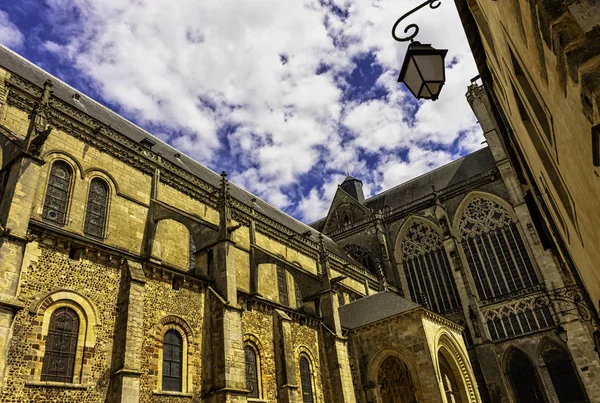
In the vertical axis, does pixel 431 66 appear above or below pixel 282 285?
below

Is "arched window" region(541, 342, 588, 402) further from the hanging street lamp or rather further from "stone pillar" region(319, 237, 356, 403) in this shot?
the hanging street lamp

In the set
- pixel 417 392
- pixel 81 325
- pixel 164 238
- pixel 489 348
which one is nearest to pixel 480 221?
pixel 489 348

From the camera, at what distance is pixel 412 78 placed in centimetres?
468

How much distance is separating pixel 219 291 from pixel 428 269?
19.5 m

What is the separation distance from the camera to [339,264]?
23719 millimetres

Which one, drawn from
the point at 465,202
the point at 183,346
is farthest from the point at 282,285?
the point at 465,202

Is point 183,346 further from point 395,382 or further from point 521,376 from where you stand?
point 521,376

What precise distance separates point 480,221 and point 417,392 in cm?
1500

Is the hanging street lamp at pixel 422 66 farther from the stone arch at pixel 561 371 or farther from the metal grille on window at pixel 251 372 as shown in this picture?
the stone arch at pixel 561 371

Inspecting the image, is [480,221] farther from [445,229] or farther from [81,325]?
[81,325]

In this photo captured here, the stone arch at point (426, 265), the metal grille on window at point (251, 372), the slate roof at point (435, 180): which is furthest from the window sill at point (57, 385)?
the slate roof at point (435, 180)

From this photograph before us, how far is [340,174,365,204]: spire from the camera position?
3747cm

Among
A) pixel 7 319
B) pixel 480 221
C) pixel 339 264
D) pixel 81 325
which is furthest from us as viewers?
pixel 480 221

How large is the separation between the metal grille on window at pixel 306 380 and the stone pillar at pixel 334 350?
1.01 meters
